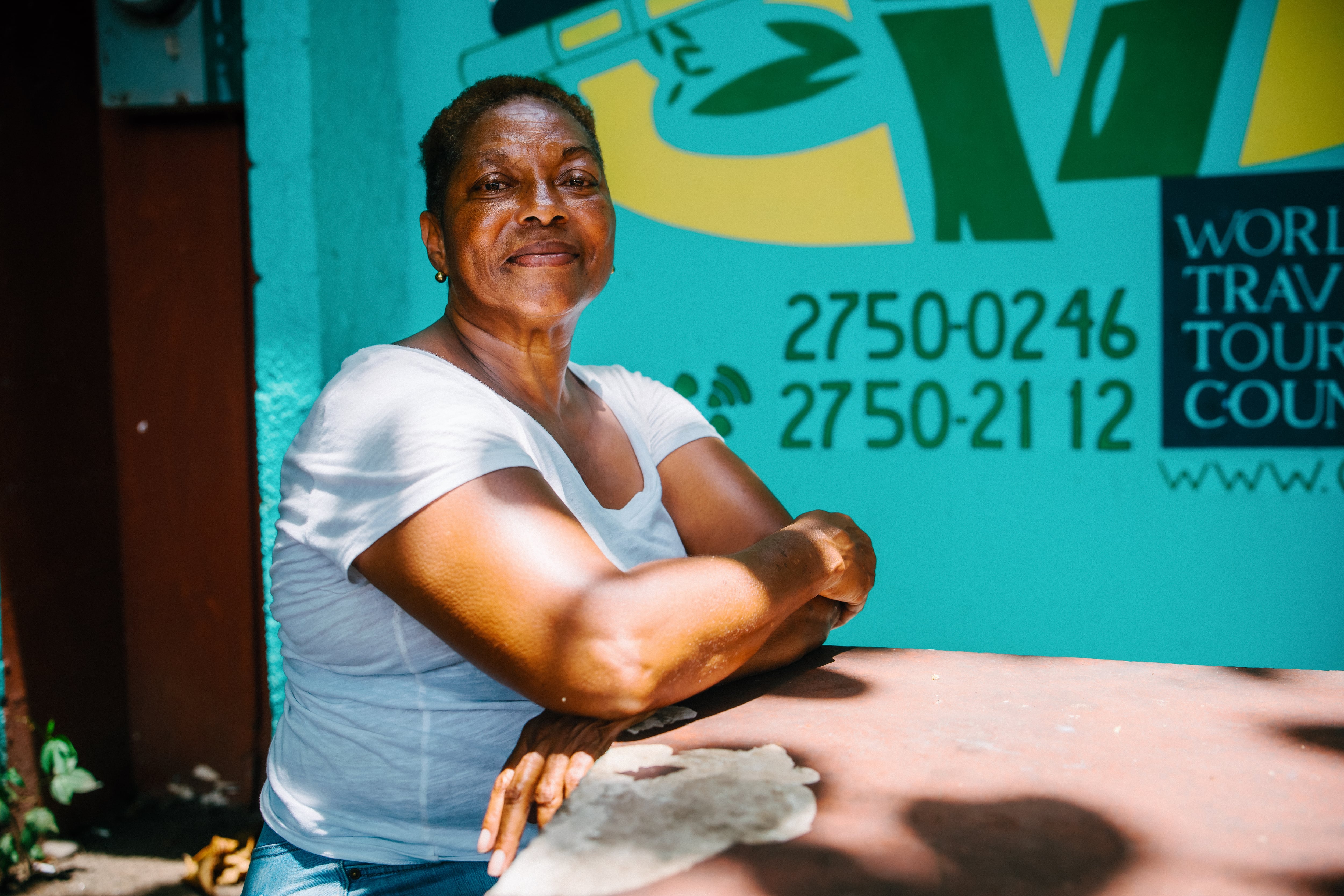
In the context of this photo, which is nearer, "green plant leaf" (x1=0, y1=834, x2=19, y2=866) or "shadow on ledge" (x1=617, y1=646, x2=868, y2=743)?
"shadow on ledge" (x1=617, y1=646, x2=868, y2=743)

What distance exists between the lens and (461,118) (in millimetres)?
1685

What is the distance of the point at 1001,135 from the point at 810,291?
692 mm

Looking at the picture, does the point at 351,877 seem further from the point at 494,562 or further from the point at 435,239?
the point at 435,239

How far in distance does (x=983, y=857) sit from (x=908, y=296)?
2.14m

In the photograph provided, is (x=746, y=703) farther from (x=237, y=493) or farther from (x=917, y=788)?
(x=237, y=493)

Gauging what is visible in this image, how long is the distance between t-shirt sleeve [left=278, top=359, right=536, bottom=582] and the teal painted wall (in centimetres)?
132

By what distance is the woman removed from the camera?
1182 millimetres

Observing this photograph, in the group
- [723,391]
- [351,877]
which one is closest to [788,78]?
[723,391]

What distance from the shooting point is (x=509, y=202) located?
1.67 meters

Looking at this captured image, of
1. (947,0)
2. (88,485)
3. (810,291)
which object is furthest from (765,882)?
(88,485)

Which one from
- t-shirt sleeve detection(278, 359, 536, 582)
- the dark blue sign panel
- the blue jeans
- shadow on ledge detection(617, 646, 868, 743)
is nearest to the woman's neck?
t-shirt sleeve detection(278, 359, 536, 582)

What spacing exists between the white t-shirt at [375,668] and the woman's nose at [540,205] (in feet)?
1.17

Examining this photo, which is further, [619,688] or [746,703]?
[746,703]

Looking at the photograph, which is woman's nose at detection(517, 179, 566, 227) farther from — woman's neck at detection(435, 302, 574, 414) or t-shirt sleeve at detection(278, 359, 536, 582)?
t-shirt sleeve at detection(278, 359, 536, 582)
